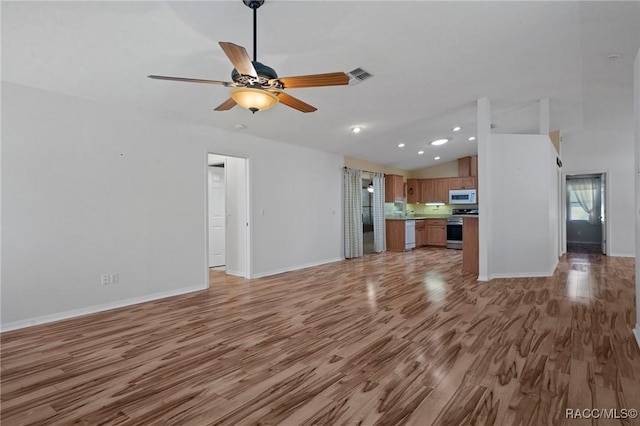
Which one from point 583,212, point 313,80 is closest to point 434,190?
point 583,212

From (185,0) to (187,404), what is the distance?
2.87m

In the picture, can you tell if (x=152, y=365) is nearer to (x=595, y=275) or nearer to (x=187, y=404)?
(x=187, y=404)

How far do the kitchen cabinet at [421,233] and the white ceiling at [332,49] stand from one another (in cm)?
542

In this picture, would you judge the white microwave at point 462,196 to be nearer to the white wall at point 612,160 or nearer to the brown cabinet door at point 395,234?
the brown cabinet door at point 395,234

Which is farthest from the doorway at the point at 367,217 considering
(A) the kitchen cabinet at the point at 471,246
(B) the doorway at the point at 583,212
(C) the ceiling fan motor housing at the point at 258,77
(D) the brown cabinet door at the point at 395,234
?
(C) the ceiling fan motor housing at the point at 258,77

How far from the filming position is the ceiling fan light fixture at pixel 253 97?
252cm

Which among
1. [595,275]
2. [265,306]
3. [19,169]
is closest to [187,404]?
[265,306]

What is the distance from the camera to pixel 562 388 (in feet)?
6.91

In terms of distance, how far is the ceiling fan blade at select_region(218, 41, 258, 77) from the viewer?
80.5 inches

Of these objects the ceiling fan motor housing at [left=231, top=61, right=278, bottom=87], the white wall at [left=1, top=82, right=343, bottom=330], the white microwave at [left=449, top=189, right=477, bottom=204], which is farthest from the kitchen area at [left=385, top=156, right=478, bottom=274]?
the ceiling fan motor housing at [left=231, top=61, right=278, bottom=87]

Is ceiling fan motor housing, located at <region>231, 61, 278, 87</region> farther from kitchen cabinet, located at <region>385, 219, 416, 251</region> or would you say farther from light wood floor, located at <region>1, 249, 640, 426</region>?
kitchen cabinet, located at <region>385, 219, 416, 251</region>

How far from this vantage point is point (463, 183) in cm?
1004

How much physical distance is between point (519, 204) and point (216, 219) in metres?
5.94

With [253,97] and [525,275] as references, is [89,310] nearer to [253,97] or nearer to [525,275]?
[253,97]
